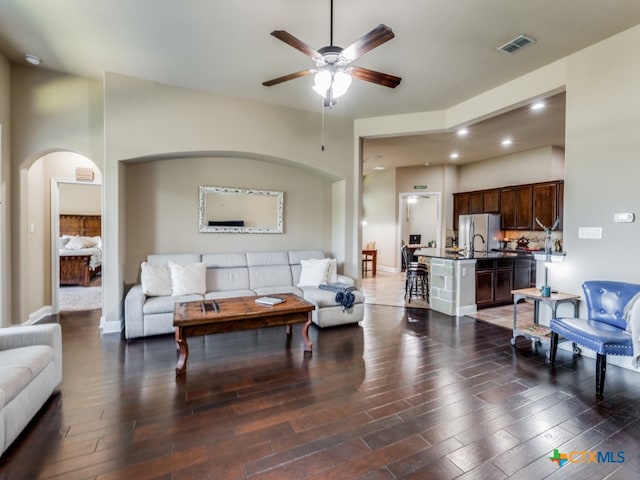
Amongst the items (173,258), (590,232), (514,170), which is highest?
(514,170)

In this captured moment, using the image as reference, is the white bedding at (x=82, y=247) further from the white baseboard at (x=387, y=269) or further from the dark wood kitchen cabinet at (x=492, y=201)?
the dark wood kitchen cabinet at (x=492, y=201)

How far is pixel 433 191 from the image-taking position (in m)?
9.09

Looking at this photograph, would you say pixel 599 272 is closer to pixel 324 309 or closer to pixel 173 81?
pixel 324 309

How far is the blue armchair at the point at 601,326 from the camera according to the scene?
2.50 metres

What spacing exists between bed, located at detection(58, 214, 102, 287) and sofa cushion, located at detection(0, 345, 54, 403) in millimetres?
3917

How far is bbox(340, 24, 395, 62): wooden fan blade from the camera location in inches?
82.8

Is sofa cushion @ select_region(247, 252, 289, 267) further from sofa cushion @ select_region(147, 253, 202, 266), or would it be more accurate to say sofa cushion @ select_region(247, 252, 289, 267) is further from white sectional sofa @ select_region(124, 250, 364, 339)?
sofa cushion @ select_region(147, 253, 202, 266)

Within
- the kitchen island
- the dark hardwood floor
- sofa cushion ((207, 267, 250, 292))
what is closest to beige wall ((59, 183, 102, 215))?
sofa cushion ((207, 267, 250, 292))

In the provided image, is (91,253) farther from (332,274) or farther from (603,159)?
(603,159)

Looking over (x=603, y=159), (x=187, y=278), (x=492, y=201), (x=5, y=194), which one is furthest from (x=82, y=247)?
(x=492, y=201)

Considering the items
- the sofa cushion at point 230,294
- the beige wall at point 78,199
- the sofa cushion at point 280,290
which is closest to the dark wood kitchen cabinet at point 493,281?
the sofa cushion at point 280,290

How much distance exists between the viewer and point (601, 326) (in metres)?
2.80

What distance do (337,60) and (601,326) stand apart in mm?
3265

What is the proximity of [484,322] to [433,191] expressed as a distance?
536cm
